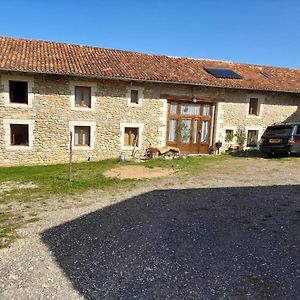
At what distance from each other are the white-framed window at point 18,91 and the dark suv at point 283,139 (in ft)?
37.5

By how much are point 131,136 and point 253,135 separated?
717 centimetres

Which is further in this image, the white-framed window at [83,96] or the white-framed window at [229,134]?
the white-framed window at [229,134]

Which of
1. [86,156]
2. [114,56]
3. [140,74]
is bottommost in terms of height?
[86,156]

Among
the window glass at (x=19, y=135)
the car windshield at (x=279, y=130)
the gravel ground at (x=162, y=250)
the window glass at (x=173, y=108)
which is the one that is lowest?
the gravel ground at (x=162, y=250)

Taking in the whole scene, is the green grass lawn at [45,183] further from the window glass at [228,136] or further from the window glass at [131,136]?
the window glass at [228,136]

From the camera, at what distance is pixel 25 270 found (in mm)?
4004

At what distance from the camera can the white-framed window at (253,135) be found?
1748 cm

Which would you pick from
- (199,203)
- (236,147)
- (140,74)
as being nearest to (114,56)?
(140,74)

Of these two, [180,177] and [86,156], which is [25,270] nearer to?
[180,177]

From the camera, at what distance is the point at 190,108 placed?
16.6m

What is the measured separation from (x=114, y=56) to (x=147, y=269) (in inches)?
591

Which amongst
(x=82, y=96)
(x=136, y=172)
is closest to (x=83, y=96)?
(x=82, y=96)

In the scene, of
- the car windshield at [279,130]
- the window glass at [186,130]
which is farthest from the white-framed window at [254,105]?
the window glass at [186,130]

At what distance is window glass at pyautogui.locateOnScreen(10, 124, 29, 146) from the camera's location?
45.9 feet
